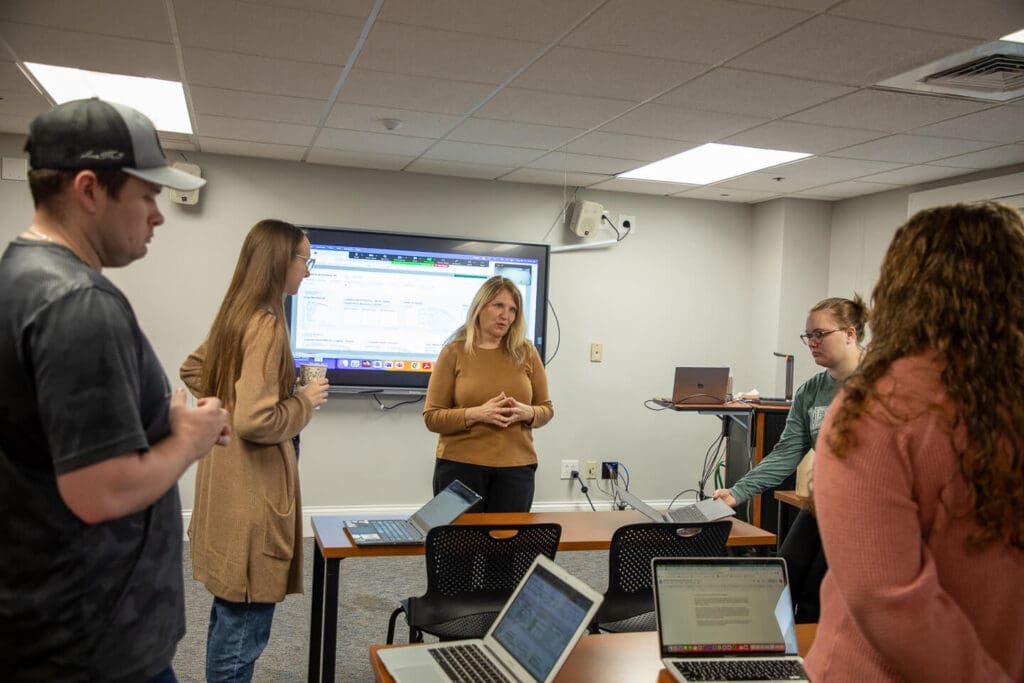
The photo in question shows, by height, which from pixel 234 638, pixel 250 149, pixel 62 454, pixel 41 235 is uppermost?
pixel 250 149

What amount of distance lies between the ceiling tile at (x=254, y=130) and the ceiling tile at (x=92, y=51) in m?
0.74

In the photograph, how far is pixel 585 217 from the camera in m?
5.76

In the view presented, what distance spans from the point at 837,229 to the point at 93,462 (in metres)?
5.87

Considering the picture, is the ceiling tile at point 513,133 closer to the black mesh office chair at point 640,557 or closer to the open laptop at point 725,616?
the black mesh office chair at point 640,557

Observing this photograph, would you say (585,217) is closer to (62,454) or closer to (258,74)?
(258,74)

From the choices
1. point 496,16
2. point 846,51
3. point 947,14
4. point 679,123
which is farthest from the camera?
point 679,123

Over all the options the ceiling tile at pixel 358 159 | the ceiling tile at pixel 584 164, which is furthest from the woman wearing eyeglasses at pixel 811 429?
the ceiling tile at pixel 358 159

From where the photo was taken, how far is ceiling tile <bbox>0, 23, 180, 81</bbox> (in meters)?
3.12

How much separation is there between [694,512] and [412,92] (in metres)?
2.10

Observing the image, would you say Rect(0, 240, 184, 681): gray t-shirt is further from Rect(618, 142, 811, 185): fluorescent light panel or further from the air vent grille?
Rect(618, 142, 811, 185): fluorescent light panel

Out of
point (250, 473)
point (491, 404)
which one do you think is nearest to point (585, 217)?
point (491, 404)

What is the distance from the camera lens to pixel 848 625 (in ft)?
3.64

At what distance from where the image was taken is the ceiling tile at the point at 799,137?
4031 mm

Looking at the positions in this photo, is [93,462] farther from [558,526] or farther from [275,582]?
[558,526]
